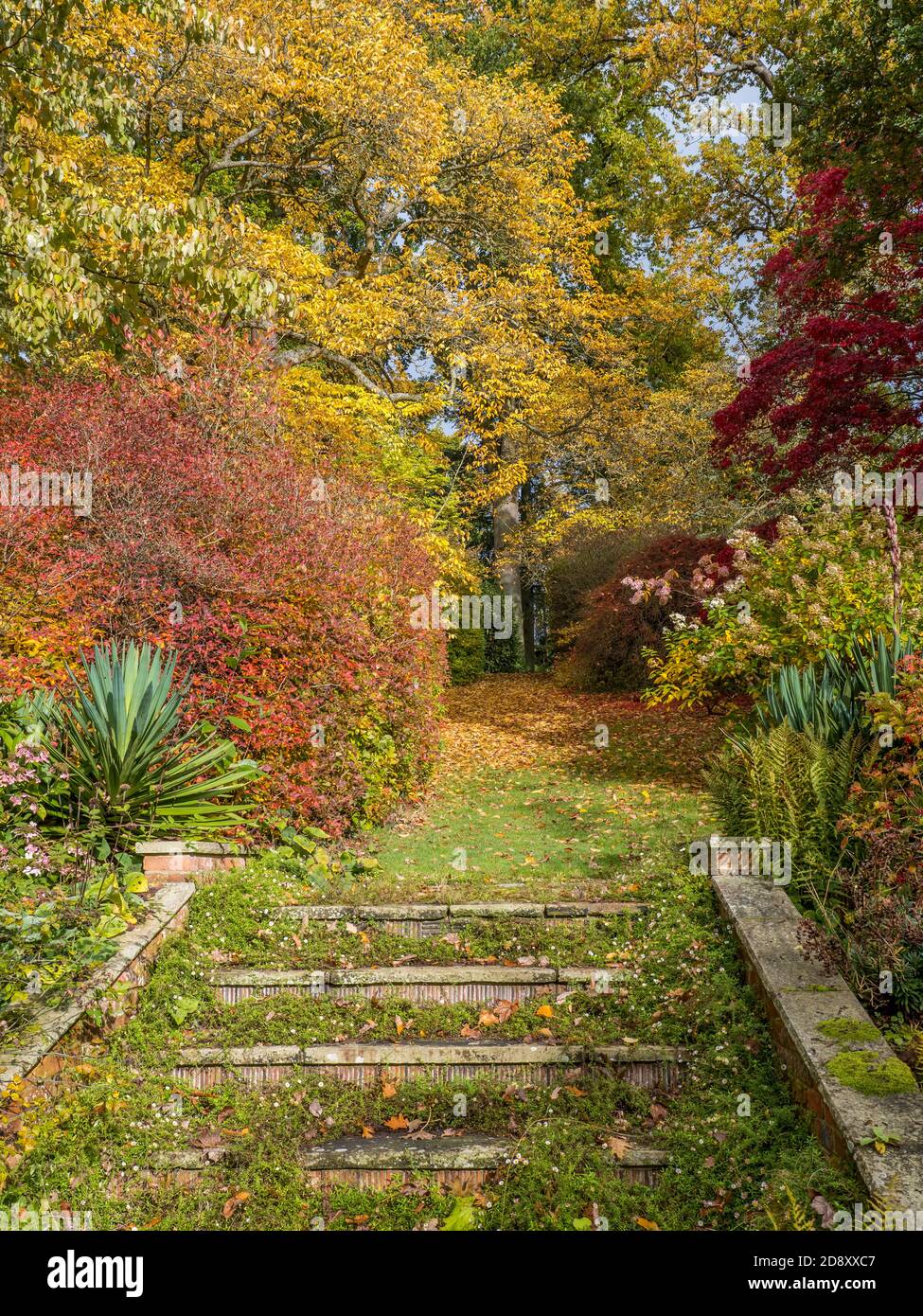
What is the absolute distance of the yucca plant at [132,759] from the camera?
5.55 meters

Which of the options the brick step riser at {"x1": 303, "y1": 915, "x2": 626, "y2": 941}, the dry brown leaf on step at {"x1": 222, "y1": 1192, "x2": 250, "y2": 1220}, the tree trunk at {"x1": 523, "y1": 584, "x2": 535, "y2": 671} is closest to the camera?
the dry brown leaf on step at {"x1": 222, "y1": 1192, "x2": 250, "y2": 1220}

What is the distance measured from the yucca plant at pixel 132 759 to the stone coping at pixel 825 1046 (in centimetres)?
326

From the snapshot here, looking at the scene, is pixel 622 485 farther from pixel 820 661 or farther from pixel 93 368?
pixel 820 661

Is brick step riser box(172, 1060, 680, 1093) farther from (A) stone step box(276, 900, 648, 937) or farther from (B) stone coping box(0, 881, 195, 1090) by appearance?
(A) stone step box(276, 900, 648, 937)

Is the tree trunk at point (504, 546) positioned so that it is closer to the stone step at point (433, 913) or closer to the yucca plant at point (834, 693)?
the yucca plant at point (834, 693)

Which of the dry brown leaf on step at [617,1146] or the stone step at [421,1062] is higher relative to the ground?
the stone step at [421,1062]

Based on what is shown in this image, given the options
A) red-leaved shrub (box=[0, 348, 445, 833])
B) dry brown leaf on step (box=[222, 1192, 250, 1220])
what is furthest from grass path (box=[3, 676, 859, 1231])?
red-leaved shrub (box=[0, 348, 445, 833])

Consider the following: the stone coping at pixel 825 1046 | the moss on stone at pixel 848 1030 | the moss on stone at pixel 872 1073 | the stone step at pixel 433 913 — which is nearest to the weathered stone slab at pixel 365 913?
the stone step at pixel 433 913

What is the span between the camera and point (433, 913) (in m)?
5.43

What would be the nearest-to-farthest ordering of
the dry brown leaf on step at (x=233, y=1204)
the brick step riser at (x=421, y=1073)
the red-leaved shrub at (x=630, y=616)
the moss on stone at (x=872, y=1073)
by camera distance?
the moss on stone at (x=872, y=1073), the dry brown leaf on step at (x=233, y=1204), the brick step riser at (x=421, y=1073), the red-leaved shrub at (x=630, y=616)

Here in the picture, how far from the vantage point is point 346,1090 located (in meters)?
4.11

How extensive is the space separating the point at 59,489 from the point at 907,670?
20.7ft

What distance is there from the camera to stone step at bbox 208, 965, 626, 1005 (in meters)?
4.78

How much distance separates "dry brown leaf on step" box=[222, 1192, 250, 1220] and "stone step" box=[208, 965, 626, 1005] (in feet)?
4.47
